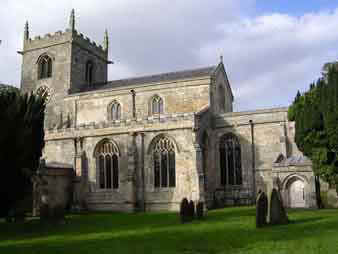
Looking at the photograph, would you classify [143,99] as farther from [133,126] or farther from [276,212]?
[276,212]

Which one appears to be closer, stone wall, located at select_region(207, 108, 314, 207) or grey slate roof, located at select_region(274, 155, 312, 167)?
grey slate roof, located at select_region(274, 155, 312, 167)

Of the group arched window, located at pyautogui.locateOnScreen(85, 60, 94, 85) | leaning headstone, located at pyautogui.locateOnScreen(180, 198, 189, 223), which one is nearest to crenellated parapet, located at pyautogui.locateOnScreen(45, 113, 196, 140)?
leaning headstone, located at pyautogui.locateOnScreen(180, 198, 189, 223)

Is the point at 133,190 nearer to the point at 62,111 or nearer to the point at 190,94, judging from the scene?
the point at 190,94

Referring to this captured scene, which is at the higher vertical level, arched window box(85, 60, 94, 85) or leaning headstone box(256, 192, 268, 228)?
arched window box(85, 60, 94, 85)

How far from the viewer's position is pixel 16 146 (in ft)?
57.4

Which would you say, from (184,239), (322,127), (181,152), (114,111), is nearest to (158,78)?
(114,111)

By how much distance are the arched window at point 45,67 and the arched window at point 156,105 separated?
40.0ft

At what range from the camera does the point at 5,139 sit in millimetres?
16969

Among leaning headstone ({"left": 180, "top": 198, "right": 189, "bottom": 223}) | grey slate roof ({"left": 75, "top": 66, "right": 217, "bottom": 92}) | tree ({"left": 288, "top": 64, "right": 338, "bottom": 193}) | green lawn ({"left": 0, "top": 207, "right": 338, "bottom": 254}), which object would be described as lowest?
green lawn ({"left": 0, "top": 207, "right": 338, "bottom": 254})

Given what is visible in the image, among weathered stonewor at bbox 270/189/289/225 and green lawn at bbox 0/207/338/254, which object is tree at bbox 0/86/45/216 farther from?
weathered stonewor at bbox 270/189/289/225

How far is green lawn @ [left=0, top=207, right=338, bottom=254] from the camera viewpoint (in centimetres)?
1120

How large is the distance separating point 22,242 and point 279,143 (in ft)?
63.7

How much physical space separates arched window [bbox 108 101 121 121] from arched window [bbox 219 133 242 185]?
10651 mm

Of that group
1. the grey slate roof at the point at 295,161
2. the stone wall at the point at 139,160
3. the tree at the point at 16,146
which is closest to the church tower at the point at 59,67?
the stone wall at the point at 139,160
